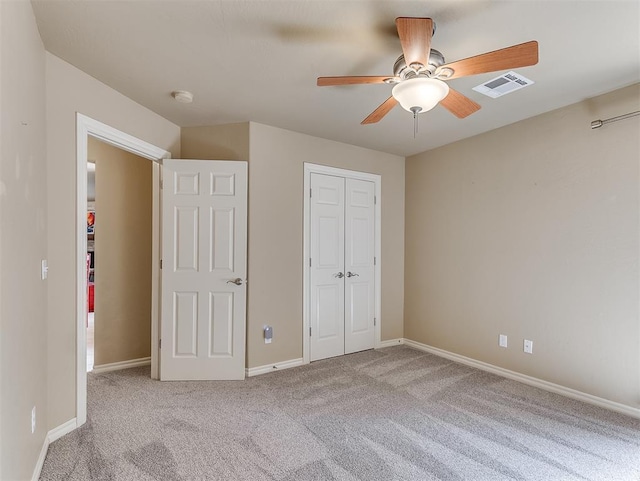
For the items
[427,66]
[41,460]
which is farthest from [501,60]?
[41,460]

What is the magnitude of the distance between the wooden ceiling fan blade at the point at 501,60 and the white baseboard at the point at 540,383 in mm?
2649

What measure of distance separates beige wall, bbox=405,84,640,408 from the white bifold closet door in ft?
2.35

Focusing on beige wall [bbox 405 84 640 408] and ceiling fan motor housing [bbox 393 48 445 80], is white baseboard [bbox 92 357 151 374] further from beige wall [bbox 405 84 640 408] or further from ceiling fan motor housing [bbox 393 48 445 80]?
ceiling fan motor housing [bbox 393 48 445 80]

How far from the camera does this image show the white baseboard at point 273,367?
133 inches

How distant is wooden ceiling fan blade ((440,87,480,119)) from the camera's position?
2.11 meters

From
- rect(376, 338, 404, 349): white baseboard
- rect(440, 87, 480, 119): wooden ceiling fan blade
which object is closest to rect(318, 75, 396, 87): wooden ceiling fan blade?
rect(440, 87, 480, 119): wooden ceiling fan blade

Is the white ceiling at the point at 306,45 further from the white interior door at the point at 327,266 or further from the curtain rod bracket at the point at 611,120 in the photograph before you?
the white interior door at the point at 327,266

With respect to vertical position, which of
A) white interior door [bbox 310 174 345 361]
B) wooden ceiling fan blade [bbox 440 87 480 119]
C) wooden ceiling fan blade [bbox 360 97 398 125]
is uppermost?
wooden ceiling fan blade [bbox 360 97 398 125]

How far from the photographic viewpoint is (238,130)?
A: 11.4 ft

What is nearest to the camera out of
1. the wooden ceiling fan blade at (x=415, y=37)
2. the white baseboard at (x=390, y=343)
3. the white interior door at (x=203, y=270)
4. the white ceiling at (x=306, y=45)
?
the wooden ceiling fan blade at (x=415, y=37)

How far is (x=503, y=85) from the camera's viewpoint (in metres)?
2.60

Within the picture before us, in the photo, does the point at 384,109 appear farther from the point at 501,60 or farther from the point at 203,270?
the point at 203,270

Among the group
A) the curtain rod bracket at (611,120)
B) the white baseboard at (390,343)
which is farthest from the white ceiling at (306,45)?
the white baseboard at (390,343)

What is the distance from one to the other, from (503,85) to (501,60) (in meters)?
1.06
